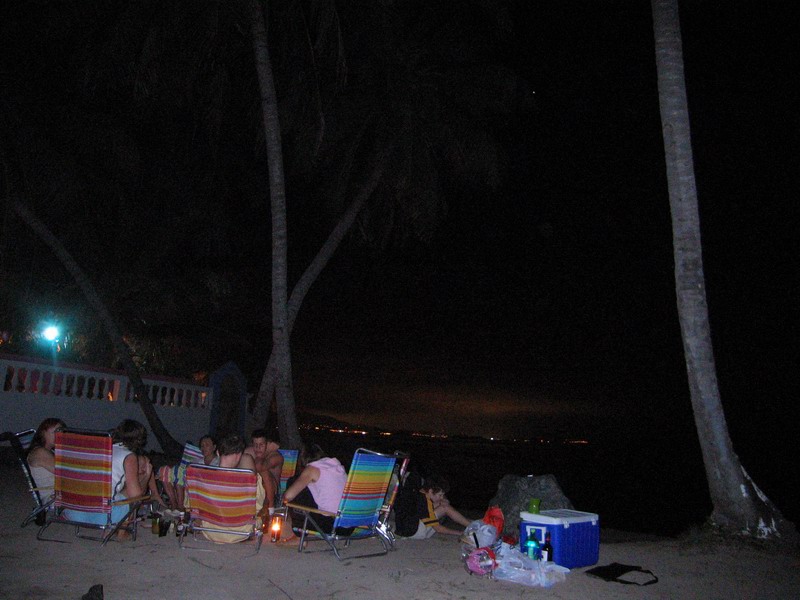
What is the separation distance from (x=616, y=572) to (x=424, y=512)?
234 centimetres

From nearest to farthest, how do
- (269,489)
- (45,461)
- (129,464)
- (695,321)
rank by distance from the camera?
1. (129,464)
2. (45,461)
3. (269,489)
4. (695,321)

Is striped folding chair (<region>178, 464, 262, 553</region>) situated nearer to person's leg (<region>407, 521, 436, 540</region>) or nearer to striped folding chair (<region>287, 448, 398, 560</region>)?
striped folding chair (<region>287, 448, 398, 560</region>)

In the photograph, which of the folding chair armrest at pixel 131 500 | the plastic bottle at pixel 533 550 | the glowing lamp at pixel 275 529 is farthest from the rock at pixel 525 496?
the folding chair armrest at pixel 131 500

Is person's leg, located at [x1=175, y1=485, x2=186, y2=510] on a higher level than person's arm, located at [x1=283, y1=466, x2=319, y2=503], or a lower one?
lower

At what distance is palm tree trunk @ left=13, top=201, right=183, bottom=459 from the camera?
46.9 ft

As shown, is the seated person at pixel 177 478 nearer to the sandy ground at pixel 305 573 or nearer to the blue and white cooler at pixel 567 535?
the sandy ground at pixel 305 573

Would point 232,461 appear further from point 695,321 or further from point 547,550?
point 695,321

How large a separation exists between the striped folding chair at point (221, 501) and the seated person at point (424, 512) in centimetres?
193

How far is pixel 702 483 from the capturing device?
88.2 feet

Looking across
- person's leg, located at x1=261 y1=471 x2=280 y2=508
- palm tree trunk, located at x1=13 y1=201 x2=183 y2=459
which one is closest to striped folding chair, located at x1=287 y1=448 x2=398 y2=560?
person's leg, located at x1=261 y1=471 x2=280 y2=508

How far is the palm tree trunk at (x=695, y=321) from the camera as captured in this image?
7.97 meters

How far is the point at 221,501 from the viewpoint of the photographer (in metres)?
6.16

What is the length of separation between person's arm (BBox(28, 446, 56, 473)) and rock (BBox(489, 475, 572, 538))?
15.0 ft

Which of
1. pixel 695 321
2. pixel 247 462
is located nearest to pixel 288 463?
pixel 247 462
